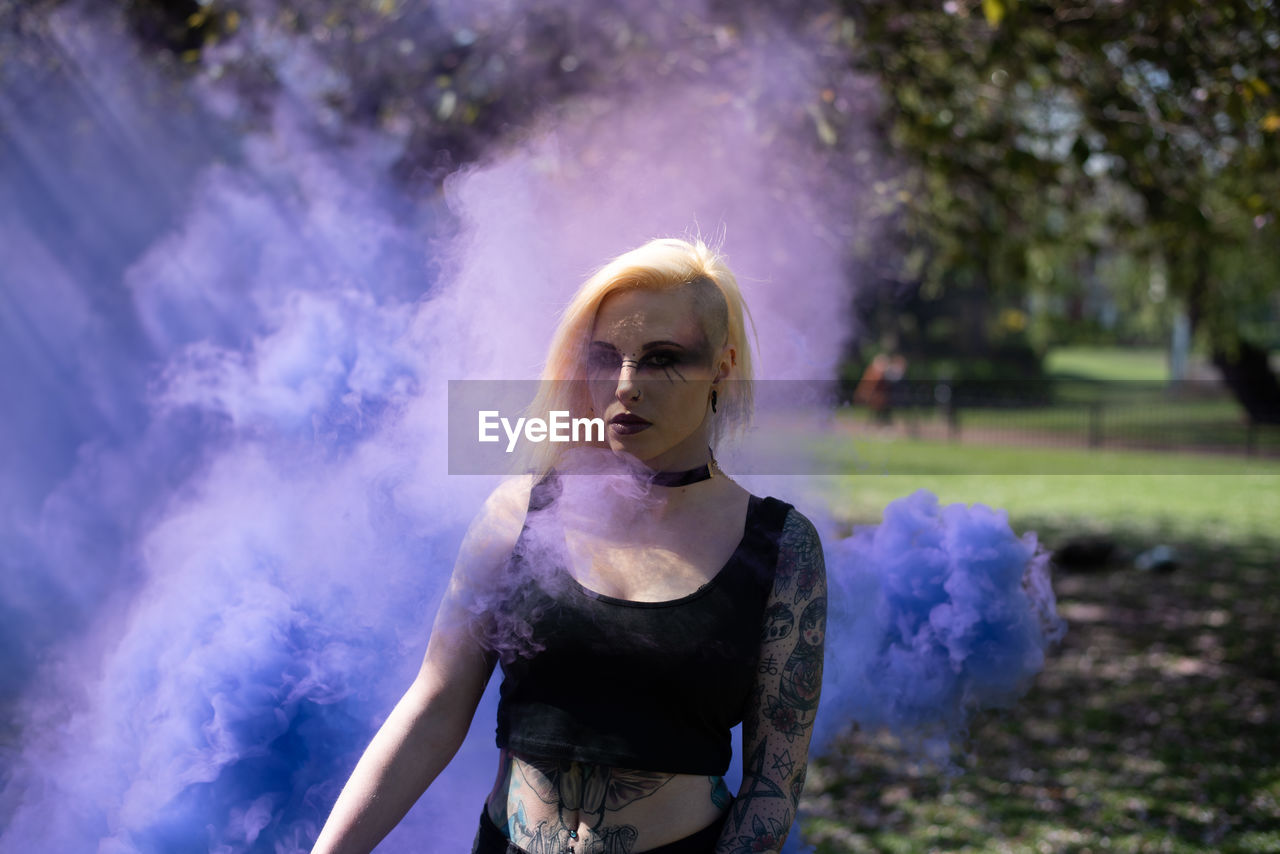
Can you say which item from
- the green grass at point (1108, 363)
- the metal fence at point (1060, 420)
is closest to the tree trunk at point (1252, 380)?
the metal fence at point (1060, 420)

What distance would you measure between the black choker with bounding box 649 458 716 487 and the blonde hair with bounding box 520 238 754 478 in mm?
105

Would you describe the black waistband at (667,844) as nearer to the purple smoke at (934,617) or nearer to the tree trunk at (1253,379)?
the purple smoke at (934,617)

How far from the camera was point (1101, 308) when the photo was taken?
40.1m

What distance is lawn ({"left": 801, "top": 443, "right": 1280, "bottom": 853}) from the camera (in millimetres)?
→ 4559

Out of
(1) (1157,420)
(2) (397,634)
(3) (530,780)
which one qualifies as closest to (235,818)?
(2) (397,634)

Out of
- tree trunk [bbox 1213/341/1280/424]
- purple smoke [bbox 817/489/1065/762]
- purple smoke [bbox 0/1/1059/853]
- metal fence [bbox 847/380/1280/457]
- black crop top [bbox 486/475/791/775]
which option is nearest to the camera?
black crop top [bbox 486/475/791/775]

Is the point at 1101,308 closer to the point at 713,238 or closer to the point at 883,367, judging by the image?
the point at 883,367

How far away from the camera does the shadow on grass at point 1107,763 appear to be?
458cm

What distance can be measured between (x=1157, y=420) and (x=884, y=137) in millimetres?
17377

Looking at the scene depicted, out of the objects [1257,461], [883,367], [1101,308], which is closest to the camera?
[1257,461]

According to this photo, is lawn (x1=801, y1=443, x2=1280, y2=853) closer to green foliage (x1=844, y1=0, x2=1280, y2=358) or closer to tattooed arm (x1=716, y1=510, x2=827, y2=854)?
tattooed arm (x1=716, y1=510, x2=827, y2=854)

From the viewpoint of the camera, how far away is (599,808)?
1563mm

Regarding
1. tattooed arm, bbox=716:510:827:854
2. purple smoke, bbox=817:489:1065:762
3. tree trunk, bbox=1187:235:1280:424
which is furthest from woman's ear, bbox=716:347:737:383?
tree trunk, bbox=1187:235:1280:424

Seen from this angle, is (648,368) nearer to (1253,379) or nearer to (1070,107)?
(1070,107)
